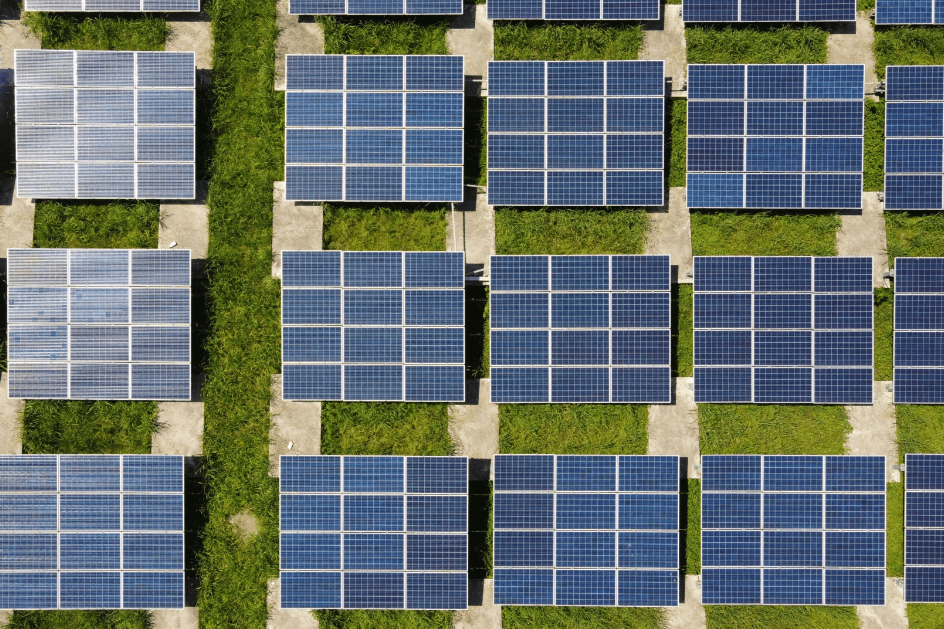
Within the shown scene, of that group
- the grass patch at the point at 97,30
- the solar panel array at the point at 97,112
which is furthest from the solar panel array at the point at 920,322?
the grass patch at the point at 97,30

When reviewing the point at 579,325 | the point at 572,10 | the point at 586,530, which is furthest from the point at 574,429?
the point at 572,10

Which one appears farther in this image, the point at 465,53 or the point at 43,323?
the point at 465,53

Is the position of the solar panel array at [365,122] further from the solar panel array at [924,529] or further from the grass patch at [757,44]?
the solar panel array at [924,529]

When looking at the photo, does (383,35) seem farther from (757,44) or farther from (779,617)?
(779,617)

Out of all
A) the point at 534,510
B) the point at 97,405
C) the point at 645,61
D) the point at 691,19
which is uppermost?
the point at 691,19

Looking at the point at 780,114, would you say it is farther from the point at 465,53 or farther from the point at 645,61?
the point at 465,53

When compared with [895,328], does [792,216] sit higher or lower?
higher

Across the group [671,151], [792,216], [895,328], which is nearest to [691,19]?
[671,151]
